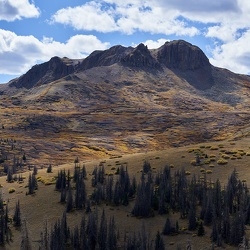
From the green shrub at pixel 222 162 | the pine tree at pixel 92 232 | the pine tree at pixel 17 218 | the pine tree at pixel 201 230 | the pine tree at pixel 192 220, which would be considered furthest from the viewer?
the green shrub at pixel 222 162

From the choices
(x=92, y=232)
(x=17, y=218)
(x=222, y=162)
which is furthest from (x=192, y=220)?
(x=222, y=162)

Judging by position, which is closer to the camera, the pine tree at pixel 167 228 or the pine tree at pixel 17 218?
the pine tree at pixel 167 228

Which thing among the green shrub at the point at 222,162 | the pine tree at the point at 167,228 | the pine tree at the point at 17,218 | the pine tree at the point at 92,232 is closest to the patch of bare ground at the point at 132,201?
the green shrub at the point at 222,162

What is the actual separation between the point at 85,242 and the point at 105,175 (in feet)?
128

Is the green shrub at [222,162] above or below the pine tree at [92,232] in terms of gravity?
above

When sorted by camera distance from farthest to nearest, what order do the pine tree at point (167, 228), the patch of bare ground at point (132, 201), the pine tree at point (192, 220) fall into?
the patch of bare ground at point (132, 201), the pine tree at point (192, 220), the pine tree at point (167, 228)

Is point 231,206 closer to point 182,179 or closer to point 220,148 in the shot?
point 182,179

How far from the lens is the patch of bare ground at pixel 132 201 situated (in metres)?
65.1

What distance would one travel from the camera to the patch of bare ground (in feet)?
213

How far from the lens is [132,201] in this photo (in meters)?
79.6

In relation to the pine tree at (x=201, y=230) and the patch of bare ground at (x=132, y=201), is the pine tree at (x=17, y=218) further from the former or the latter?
the pine tree at (x=201, y=230)

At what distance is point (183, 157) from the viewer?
104750 millimetres

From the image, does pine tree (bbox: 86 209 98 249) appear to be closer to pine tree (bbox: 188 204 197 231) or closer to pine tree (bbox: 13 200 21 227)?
pine tree (bbox: 188 204 197 231)

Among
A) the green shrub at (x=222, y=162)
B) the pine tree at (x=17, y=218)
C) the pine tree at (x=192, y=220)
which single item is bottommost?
the pine tree at (x=17, y=218)
